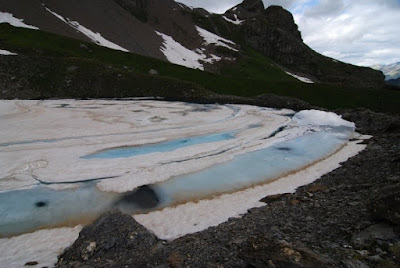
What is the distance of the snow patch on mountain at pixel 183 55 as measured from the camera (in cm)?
10844

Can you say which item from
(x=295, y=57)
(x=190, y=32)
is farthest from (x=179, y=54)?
(x=295, y=57)

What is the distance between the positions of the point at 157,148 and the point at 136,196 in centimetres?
A: 923

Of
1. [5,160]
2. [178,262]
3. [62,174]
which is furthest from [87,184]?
[178,262]

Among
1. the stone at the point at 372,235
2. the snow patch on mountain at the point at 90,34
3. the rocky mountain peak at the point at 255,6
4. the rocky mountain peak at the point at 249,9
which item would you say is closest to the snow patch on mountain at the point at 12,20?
the snow patch on mountain at the point at 90,34

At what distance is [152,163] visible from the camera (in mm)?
23297

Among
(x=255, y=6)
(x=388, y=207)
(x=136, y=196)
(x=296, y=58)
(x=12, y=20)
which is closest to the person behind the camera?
(x=388, y=207)

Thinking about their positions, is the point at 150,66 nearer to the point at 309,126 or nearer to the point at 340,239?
the point at 309,126

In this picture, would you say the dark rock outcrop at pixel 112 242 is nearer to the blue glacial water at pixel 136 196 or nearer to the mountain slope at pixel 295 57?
the blue glacial water at pixel 136 196

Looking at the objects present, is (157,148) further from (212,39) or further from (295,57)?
(295,57)

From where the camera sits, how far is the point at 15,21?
284ft

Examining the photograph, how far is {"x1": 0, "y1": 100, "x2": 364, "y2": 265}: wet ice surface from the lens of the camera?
16688mm

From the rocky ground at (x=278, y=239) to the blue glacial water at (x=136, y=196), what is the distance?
133 inches

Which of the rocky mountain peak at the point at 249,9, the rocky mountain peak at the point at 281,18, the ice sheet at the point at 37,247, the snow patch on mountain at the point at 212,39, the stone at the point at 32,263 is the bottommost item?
the ice sheet at the point at 37,247

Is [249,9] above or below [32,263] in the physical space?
above
